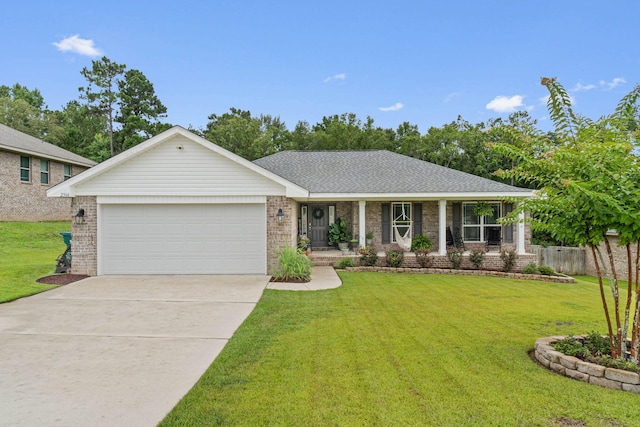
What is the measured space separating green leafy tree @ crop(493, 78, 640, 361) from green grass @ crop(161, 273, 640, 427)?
1.42 m

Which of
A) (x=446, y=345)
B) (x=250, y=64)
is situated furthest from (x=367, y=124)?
(x=446, y=345)

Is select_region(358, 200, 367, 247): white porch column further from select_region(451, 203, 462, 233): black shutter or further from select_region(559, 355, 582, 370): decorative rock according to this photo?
select_region(559, 355, 582, 370): decorative rock

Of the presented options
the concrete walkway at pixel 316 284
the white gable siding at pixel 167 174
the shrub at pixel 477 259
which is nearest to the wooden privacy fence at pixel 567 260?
the shrub at pixel 477 259

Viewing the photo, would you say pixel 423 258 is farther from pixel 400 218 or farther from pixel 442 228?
pixel 400 218

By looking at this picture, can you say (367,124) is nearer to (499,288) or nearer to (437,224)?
(437,224)

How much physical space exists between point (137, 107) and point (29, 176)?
21869 mm

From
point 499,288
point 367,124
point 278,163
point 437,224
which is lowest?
point 499,288

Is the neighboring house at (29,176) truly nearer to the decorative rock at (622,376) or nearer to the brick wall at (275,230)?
the brick wall at (275,230)

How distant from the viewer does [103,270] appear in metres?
11.3

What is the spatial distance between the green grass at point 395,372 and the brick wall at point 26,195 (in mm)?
15707

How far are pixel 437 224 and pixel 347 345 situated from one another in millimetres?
10693

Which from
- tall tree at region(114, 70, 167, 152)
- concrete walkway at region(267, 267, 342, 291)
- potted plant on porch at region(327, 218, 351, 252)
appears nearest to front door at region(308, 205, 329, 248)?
potted plant on porch at region(327, 218, 351, 252)

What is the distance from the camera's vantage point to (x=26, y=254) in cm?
1499

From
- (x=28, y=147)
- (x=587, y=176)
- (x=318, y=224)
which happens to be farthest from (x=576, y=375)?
(x=28, y=147)
